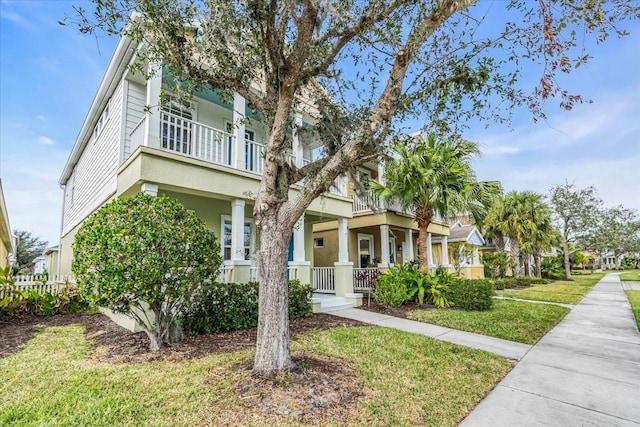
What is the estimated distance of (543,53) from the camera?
462 cm

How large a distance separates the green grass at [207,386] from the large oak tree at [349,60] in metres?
0.86

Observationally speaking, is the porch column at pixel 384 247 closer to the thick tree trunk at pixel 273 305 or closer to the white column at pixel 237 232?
the white column at pixel 237 232

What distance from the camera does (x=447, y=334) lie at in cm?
737

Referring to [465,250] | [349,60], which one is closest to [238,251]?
[349,60]

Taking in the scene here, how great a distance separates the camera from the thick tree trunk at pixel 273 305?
4211 mm

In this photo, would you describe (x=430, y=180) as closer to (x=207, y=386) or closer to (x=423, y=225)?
(x=423, y=225)

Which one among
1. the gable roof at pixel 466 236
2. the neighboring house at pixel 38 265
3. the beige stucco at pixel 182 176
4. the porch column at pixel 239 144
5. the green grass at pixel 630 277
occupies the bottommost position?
the green grass at pixel 630 277

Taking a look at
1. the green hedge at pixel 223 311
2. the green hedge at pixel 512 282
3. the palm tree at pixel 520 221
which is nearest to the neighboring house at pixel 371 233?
the green hedge at pixel 512 282

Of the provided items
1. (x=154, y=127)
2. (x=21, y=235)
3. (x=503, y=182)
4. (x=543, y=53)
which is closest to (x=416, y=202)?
(x=503, y=182)

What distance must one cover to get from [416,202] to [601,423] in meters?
9.46

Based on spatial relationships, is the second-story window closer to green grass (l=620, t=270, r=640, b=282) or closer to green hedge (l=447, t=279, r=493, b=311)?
green hedge (l=447, t=279, r=493, b=311)

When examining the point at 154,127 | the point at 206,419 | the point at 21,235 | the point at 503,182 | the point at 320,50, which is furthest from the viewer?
the point at 21,235

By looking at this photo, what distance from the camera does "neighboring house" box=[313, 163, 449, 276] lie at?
1368 centimetres

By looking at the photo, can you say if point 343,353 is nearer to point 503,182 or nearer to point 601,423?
point 601,423
